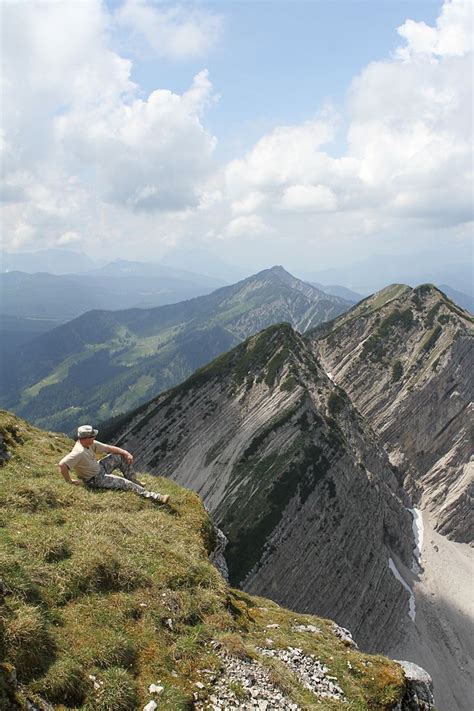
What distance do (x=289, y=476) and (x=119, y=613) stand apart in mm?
74173

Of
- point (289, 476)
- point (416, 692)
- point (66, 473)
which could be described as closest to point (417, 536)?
point (289, 476)

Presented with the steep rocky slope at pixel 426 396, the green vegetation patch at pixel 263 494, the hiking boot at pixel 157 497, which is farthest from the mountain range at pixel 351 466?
the hiking boot at pixel 157 497

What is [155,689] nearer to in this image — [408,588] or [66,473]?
[66,473]

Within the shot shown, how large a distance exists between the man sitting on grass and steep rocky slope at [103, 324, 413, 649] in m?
53.5

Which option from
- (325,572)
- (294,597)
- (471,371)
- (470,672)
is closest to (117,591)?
(294,597)

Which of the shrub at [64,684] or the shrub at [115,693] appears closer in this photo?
the shrub at [64,684]

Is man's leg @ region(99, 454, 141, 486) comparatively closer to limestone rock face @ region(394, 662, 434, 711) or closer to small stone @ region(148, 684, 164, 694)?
small stone @ region(148, 684, 164, 694)

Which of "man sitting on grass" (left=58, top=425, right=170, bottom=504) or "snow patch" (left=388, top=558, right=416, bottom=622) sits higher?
"man sitting on grass" (left=58, top=425, right=170, bottom=504)

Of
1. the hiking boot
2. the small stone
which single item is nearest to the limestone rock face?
the small stone

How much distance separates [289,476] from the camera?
84.9 metres

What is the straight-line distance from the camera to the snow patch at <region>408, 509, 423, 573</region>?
101350mm

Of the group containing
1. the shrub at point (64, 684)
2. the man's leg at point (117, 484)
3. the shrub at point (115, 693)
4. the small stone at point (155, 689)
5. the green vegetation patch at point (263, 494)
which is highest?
the man's leg at point (117, 484)

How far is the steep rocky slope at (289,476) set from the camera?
7512 cm

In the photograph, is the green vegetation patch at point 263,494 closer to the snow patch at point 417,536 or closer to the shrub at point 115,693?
the snow patch at point 417,536
